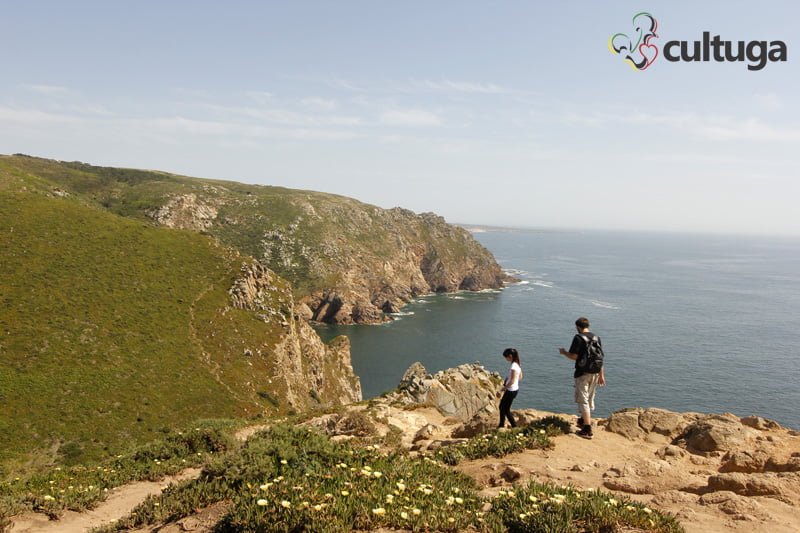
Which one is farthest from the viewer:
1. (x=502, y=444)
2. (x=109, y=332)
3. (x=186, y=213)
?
(x=186, y=213)

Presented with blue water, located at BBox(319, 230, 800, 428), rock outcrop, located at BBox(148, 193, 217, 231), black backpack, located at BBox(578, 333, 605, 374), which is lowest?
blue water, located at BBox(319, 230, 800, 428)

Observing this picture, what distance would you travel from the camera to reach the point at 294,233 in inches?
6550

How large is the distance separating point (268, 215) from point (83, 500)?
16657cm

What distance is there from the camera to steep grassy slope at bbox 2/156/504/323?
143750 mm

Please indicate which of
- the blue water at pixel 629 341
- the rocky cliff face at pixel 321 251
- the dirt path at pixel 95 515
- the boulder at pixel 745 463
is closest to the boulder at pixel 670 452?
the boulder at pixel 745 463

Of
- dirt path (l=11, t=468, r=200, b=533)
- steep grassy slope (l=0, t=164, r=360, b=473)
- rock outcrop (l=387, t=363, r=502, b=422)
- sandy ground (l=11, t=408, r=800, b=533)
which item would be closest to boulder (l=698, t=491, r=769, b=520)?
sandy ground (l=11, t=408, r=800, b=533)

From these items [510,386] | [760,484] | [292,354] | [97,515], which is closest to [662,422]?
[510,386]

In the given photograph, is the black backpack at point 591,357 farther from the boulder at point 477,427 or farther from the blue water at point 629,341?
the blue water at point 629,341

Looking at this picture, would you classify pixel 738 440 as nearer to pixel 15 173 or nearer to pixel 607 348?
pixel 607 348

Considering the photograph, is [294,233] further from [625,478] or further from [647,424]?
[625,478]

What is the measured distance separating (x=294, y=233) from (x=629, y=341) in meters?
118

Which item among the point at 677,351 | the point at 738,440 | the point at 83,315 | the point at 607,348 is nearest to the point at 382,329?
the point at 607,348

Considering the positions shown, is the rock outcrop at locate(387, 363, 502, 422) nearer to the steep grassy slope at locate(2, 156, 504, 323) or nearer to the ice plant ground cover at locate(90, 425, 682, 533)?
the ice plant ground cover at locate(90, 425, 682, 533)

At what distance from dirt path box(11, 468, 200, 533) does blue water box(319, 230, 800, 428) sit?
6587 centimetres
